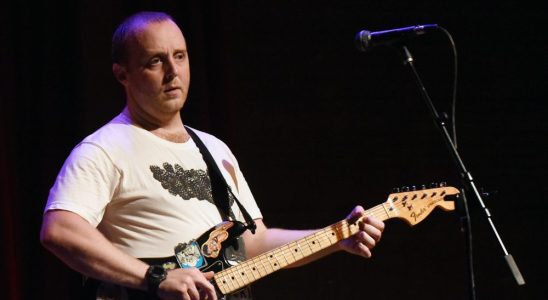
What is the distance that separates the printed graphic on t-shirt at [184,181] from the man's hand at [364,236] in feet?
1.92

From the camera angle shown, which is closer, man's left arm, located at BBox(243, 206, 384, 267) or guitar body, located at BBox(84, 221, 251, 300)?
guitar body, located at BBox(84, 221, 251, 300)

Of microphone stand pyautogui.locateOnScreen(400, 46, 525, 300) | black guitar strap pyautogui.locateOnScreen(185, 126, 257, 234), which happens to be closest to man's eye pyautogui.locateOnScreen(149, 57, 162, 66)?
black guitar strap pyautogui.locateOnScreen(185, 126, 257, 234)

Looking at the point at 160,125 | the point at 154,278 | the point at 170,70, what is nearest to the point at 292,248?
the point at 154,278

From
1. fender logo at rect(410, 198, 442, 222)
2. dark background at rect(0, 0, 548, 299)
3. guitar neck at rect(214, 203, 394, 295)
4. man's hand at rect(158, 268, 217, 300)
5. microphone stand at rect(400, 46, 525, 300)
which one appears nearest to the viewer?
microphone stand at rect(400, 46, 525, 300)

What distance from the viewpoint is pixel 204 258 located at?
9.03 feet

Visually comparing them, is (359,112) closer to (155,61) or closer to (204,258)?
(155,61)

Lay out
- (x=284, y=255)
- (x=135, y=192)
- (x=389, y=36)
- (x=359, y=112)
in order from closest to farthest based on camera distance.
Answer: (x=389, y=36), (x=135, y=192), (x=284, y=255), (x=359, y=112)

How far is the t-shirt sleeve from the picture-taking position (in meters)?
2.62

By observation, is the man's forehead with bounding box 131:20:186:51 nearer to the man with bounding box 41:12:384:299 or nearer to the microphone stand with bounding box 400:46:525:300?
the man with bounding box 41:12:384:299

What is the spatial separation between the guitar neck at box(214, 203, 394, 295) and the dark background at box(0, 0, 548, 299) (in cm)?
131

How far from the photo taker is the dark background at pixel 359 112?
160 inches

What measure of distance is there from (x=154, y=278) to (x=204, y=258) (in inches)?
10.1

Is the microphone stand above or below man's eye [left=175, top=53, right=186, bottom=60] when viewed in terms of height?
below

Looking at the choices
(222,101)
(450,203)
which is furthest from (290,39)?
(450,203)
